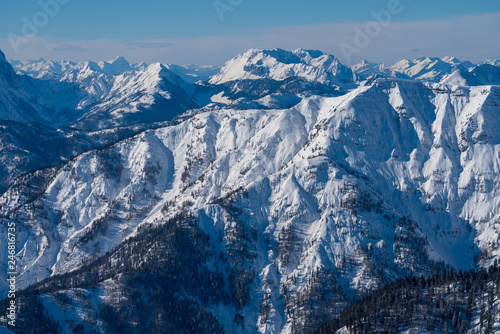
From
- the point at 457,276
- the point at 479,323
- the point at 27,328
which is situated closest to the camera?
the point at 479,323

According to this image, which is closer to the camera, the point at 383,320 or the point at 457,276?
the point at 383,320

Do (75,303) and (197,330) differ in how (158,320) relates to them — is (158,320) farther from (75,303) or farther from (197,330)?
(75,303)

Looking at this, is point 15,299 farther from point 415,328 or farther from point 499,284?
point 499,284

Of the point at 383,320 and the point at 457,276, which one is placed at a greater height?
the point at 457,276

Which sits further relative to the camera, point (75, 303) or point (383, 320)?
point (75, 303)

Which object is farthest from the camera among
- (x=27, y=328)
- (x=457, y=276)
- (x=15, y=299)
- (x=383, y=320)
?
(x=15, y=299)

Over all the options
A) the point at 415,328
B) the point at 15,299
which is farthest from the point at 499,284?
the point at 15,299

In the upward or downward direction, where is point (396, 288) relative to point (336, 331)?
upward

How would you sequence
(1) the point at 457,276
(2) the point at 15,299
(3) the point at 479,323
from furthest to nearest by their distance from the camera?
(2) the point at 15,299 → (1) the point at 457,276 → (3) the point at 479,323

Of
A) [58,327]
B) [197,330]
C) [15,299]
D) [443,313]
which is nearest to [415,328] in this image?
[443,313]
